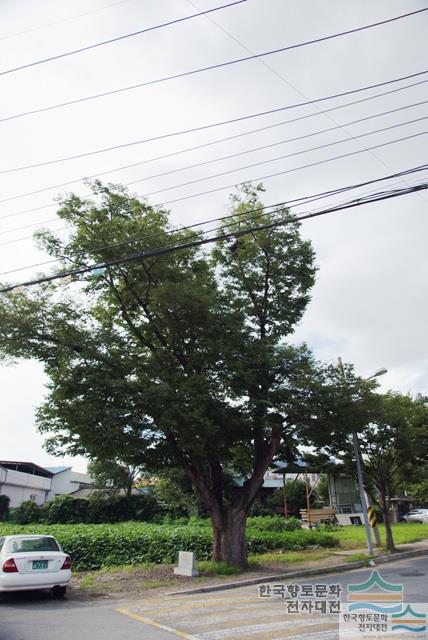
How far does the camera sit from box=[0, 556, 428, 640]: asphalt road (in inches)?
277

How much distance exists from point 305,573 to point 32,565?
25.8ft

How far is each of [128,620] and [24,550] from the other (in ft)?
12.1

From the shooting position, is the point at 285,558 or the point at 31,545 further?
the point at 285,558

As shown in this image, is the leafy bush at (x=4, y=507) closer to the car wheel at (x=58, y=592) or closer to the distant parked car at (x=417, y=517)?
the car wheel at (x=58, y=592)

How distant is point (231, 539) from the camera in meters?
15.1

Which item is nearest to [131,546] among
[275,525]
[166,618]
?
[166,618]

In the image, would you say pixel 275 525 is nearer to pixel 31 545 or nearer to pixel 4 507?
pixel 31 545

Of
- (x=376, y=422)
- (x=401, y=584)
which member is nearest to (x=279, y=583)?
(x=401, y=584)

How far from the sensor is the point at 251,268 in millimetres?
17828

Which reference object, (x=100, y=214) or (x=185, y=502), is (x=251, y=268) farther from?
(x=185, y=502)

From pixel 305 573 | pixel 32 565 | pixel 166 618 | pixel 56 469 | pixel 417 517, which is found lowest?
pixel 166 618

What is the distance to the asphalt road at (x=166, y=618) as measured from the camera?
7031mm

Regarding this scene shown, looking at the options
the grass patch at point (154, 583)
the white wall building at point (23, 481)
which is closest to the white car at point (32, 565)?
the grass patch at point (154, 583)

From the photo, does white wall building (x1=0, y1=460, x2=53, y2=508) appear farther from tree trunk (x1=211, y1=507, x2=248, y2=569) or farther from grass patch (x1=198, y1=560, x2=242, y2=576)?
grass patch (x1=198, y1=560, x2=242, y2=576)
